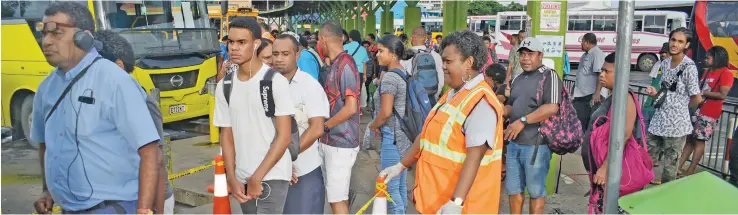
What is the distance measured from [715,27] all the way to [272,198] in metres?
15.5

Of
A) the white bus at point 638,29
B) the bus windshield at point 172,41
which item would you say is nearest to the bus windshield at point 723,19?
the white bus at point 638,29

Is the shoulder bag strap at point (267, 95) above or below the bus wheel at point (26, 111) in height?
above

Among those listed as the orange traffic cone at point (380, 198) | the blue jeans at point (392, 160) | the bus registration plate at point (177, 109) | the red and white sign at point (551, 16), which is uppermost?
the red and white sign at point (551, 16)

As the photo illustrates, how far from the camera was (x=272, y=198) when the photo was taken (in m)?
3.13

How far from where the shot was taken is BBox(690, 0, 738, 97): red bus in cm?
1490

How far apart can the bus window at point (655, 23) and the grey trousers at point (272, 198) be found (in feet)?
86.3

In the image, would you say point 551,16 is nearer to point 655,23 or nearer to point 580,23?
point 580,23

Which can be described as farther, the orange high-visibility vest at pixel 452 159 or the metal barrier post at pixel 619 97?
the orange high-visibility vest at pixel 452 159

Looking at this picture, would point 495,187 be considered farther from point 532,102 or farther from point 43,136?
point 43,136

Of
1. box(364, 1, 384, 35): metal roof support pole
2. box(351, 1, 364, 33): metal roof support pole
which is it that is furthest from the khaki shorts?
box(351, 1, 364, 33): metal roof support pole

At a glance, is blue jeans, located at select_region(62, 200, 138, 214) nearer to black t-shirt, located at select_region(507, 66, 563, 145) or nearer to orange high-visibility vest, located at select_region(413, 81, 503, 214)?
orange high-visibility vest, located at select_region(413, 81, 503, 214)

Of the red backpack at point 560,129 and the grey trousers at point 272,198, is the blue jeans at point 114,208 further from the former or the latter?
the red backpack at point 560,129

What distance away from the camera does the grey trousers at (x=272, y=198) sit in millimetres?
3107

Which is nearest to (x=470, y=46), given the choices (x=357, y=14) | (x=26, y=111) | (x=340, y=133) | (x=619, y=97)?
(x=619, y=97)
